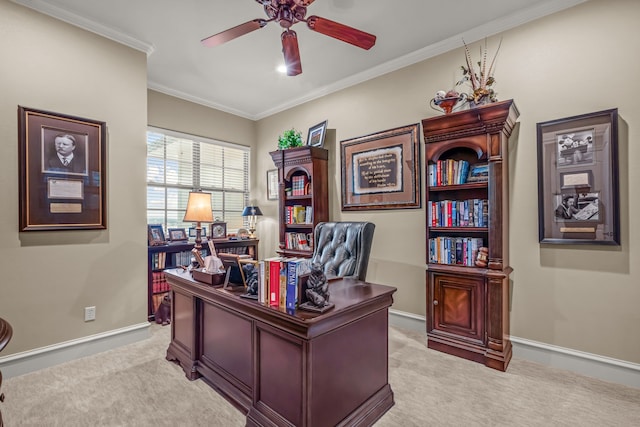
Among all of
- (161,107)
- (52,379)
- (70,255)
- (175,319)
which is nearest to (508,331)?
(175,319)

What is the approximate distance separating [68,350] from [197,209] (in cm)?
156

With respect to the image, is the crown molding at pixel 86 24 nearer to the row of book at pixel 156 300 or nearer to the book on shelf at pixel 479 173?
the row of book at pixel 156 300

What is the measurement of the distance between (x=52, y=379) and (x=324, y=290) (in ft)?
7.49

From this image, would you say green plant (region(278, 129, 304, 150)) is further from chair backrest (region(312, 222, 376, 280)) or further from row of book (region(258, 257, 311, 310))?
row of book (region(258, 257, 311, 310))

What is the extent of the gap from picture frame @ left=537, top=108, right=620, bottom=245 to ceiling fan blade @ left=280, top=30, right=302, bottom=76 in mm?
2045

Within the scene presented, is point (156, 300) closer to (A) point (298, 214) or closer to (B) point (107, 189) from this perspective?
(B) point (107, 189)

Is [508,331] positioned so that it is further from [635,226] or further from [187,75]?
[187,75]

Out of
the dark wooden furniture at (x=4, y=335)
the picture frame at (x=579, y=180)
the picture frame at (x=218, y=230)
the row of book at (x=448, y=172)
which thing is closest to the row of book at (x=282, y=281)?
the dark wooden furniture at (x=4, y=335)

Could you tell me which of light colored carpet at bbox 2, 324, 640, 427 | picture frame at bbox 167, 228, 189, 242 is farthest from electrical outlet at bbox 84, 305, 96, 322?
picture frame at bbox 167, 228, 189, 242

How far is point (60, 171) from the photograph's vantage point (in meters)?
2.58

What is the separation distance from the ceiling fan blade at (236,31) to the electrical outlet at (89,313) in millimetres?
2449

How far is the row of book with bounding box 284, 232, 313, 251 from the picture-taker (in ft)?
13.4

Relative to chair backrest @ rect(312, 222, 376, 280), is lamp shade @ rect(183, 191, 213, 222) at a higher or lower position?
higher

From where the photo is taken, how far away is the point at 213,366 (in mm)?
2160
